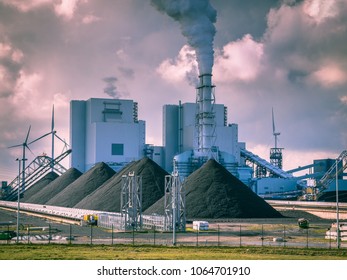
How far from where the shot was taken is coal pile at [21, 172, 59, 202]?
152m

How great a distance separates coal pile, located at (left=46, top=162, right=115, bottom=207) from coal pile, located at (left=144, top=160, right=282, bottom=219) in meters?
29.2

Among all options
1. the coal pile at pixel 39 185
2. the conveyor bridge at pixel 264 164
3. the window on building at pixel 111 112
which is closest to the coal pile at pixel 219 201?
the window on building at pixel 111 112

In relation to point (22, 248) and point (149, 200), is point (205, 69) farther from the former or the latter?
point (22, 248)

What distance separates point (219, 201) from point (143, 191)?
1447 cm

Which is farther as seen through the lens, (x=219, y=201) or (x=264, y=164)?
(x=264, y=164)

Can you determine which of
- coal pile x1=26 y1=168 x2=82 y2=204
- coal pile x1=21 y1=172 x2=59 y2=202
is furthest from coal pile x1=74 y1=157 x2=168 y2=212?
coal pile x1=21 y1=172 x2=59 y2=202

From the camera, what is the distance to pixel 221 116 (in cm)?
15512

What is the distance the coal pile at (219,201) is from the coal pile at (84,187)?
2925cm

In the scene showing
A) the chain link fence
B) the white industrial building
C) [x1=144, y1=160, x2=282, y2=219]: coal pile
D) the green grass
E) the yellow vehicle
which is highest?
the white industrial building

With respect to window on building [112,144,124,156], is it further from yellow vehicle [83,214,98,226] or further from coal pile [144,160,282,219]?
yellow vehicle [83,214,98,226]

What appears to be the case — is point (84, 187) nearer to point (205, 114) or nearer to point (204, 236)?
point (205, 114)

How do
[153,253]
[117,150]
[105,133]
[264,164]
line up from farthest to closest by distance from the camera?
1. [264,164]
2. [117,150]
3. [105,133]
4. [153,253]

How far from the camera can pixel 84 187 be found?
11238 centimetres

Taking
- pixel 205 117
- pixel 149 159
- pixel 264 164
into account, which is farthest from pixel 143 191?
pixel 264 164
